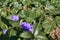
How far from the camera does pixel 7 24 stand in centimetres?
170

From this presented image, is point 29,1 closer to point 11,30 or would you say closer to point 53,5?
point 53,5

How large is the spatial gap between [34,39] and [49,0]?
3.36 feet

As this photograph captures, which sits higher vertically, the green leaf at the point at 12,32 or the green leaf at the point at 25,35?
the green leaf at the point at 12,32

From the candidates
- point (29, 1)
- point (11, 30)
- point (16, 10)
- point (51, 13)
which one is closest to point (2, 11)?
point (16, 10)

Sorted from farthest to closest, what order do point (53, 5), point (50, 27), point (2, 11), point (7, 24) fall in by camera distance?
point (53, 5) < point (2, 11) < point (50, 27) < point (7, 24)

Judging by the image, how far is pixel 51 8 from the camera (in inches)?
103

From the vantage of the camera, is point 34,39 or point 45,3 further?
point 45,3

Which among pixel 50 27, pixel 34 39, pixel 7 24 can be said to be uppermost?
pixel 7 24

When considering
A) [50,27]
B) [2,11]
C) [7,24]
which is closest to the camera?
[7,24]

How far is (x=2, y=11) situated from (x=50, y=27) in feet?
1.66

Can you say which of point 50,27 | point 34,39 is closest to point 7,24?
point 34,39

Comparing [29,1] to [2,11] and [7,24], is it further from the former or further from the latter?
[7,24]

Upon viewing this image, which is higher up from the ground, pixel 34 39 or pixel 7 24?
pixel 7 24

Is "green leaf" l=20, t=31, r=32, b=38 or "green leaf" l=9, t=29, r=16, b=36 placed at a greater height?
"green leaf" l=9, t=29, r=16, b=36
